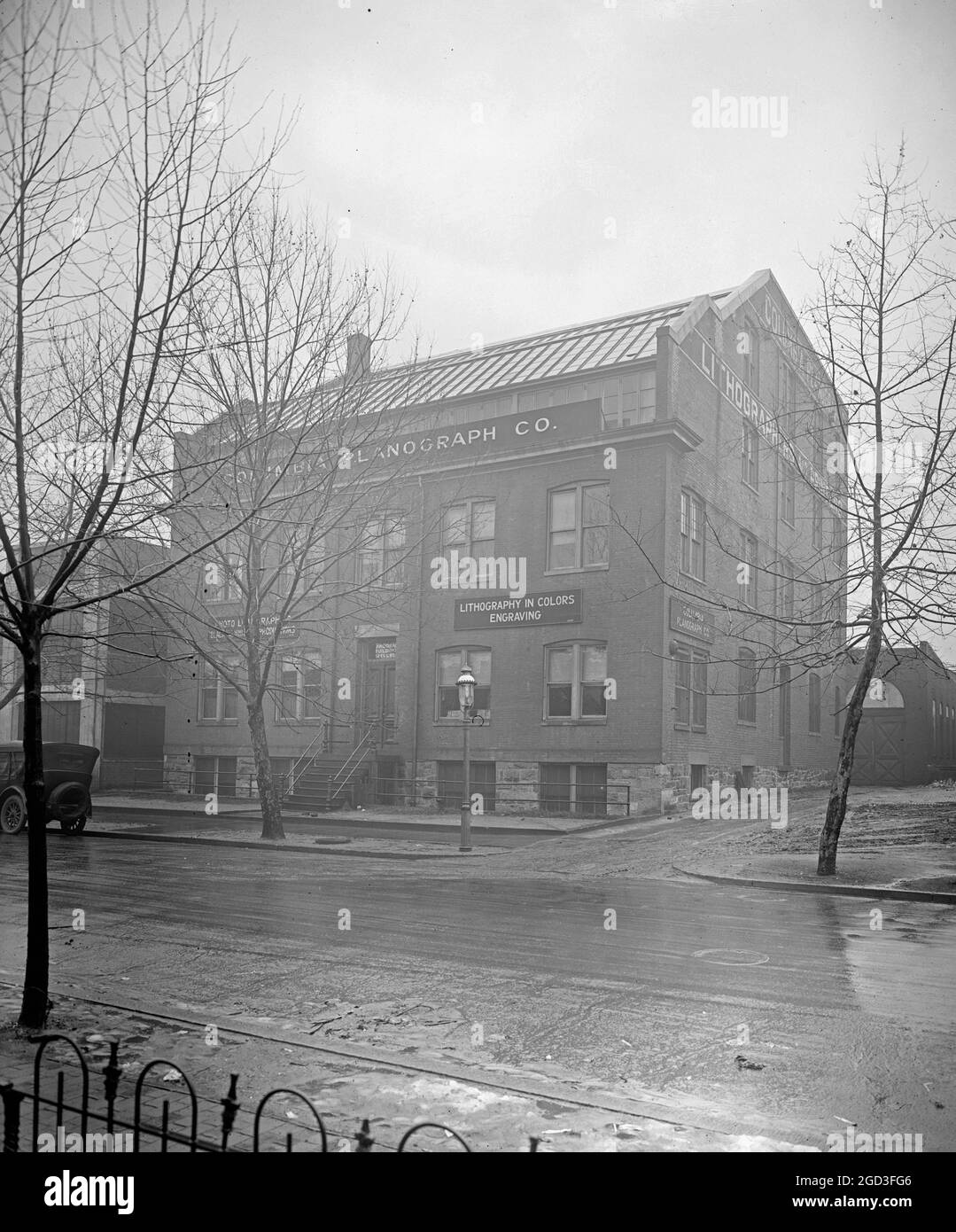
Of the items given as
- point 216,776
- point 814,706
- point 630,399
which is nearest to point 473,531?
point 630,399

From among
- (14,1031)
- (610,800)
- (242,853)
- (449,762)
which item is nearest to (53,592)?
(14,1031)

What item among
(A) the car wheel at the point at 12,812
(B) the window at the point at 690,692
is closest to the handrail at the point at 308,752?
(A) the car wheel at the point at 12,812

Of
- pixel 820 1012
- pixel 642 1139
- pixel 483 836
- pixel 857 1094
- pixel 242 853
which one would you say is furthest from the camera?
pixel 483 836

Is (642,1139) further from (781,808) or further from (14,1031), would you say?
(781,808)

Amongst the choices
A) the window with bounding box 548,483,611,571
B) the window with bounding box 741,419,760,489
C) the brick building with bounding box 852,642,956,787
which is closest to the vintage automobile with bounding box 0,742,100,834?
the window with bounding box 548,483,611,571

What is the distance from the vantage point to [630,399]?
1159 inches

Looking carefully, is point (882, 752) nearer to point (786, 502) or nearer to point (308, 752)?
point (786, 502)

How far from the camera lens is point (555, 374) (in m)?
31.1

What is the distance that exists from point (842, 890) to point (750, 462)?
23.5 meters

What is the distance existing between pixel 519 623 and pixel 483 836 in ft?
26.8

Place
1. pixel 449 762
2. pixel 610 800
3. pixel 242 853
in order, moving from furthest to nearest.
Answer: pixel 449 762 → pixel 610 800 → pixel 242 853

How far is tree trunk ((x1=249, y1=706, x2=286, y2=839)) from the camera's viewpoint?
21359 mm

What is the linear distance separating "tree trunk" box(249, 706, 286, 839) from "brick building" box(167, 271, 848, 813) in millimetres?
3742

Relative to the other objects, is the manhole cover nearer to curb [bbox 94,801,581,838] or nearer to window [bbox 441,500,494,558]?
curb [bbox 94,801,581,838]
